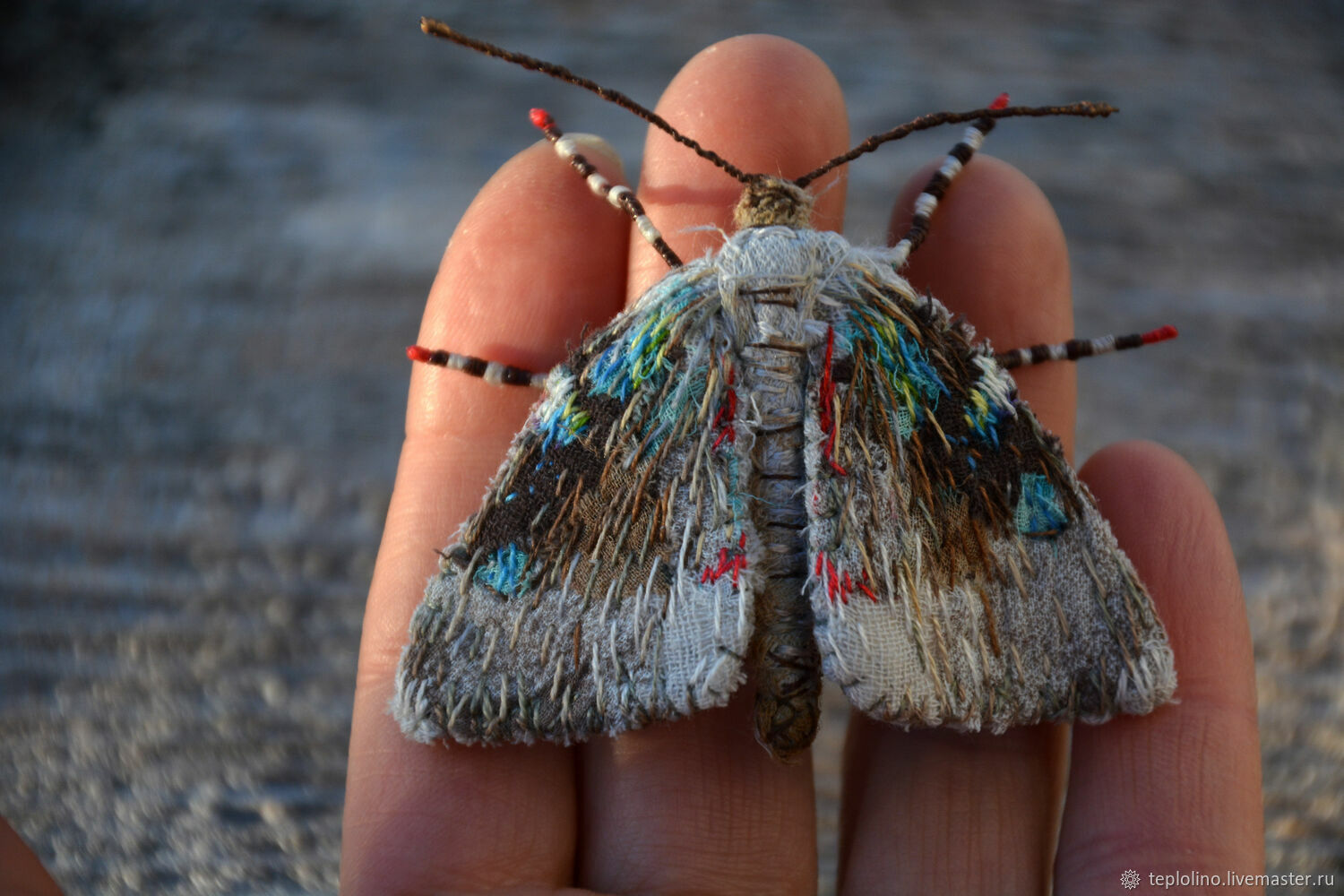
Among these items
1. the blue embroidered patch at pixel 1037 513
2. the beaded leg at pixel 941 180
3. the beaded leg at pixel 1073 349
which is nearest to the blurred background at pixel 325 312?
the beaded leg at pixel 941 180

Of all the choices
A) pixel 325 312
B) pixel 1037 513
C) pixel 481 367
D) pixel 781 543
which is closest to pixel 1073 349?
pixel 1037 513

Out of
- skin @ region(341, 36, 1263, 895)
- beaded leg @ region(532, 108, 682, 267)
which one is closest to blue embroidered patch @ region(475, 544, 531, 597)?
skin @ region(341, 36, 1263, 895)

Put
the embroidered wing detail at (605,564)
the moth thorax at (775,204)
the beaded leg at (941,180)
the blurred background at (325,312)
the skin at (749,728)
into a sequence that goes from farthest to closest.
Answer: the blurred background at (325,312) < the beaded leg at (941,180) < the moth thorax at (775,204) < the skin at (749,728) < the embroidered wing detail at (605,564)

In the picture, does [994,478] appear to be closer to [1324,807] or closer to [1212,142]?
[1324,807]

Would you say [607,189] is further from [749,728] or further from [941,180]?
[749,728]

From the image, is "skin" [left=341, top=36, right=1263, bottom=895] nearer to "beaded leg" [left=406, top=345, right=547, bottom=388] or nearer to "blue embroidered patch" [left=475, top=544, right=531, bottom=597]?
"beaded leg" [left=406, top=345, right=547, bottom=388]

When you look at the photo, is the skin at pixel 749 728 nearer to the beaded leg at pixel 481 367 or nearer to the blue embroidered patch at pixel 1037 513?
the beaded leg at pixel 481 367
